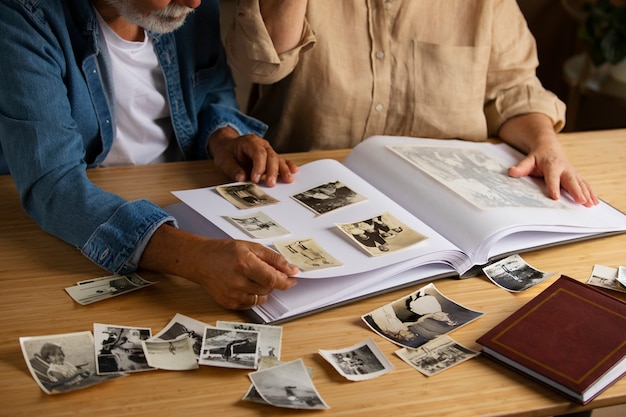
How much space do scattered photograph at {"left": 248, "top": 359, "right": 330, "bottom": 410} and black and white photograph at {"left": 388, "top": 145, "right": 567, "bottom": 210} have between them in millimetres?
471

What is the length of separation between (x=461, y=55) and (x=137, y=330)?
1.05 meters

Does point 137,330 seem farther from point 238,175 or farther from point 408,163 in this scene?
point 408,163

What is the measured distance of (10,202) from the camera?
1454 mm

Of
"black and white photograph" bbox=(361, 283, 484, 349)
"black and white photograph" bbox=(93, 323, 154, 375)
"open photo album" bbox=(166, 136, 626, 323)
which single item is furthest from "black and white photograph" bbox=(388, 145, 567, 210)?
"black and white photograph" bbox=(93, 323, 154, 375)

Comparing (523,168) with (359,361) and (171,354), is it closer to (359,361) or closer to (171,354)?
(359,361)

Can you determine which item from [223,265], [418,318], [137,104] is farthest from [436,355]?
[137,104]

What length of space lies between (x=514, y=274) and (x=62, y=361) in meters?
0.67

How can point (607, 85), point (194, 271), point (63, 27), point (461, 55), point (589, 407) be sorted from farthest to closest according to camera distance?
point (607, 85) → point (461, 55) → point (63, 27) → point (194, 271) → point (589, 407)

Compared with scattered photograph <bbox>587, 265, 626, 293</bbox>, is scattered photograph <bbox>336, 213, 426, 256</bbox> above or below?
above

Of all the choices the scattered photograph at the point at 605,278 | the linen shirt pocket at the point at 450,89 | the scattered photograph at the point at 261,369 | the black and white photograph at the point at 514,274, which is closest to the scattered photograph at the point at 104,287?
the scattered photograph at the point at 261,369

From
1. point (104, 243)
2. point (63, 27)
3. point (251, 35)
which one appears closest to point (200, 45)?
point (251, 35)

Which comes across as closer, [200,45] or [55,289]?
[55,289]

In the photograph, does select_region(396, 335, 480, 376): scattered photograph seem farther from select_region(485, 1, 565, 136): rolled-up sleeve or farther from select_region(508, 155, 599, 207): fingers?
select_region(485, 1, 565, 136): rolled-up sleeve

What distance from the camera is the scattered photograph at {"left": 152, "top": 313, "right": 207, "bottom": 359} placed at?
109 cm
